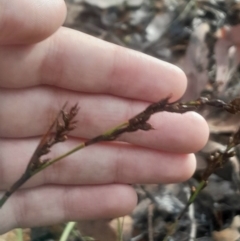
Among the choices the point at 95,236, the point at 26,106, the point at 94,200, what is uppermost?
the point at 26,106

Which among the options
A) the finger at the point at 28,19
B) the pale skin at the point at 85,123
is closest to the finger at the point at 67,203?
the pale skin at the point at 85,123

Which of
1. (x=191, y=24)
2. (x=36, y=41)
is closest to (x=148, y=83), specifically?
(x=36, y=41)

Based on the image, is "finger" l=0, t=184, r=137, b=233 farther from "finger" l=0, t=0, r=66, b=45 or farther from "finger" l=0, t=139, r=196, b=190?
"finger" l=0, t=0, r=66, b=45

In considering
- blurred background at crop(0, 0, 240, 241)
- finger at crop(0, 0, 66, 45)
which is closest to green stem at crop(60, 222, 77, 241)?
blurred background at crop(0, 0, 240, 241)

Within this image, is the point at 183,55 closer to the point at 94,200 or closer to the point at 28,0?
the point at 94,200

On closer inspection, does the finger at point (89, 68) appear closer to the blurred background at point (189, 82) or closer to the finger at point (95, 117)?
the finger at point (95, 117)
